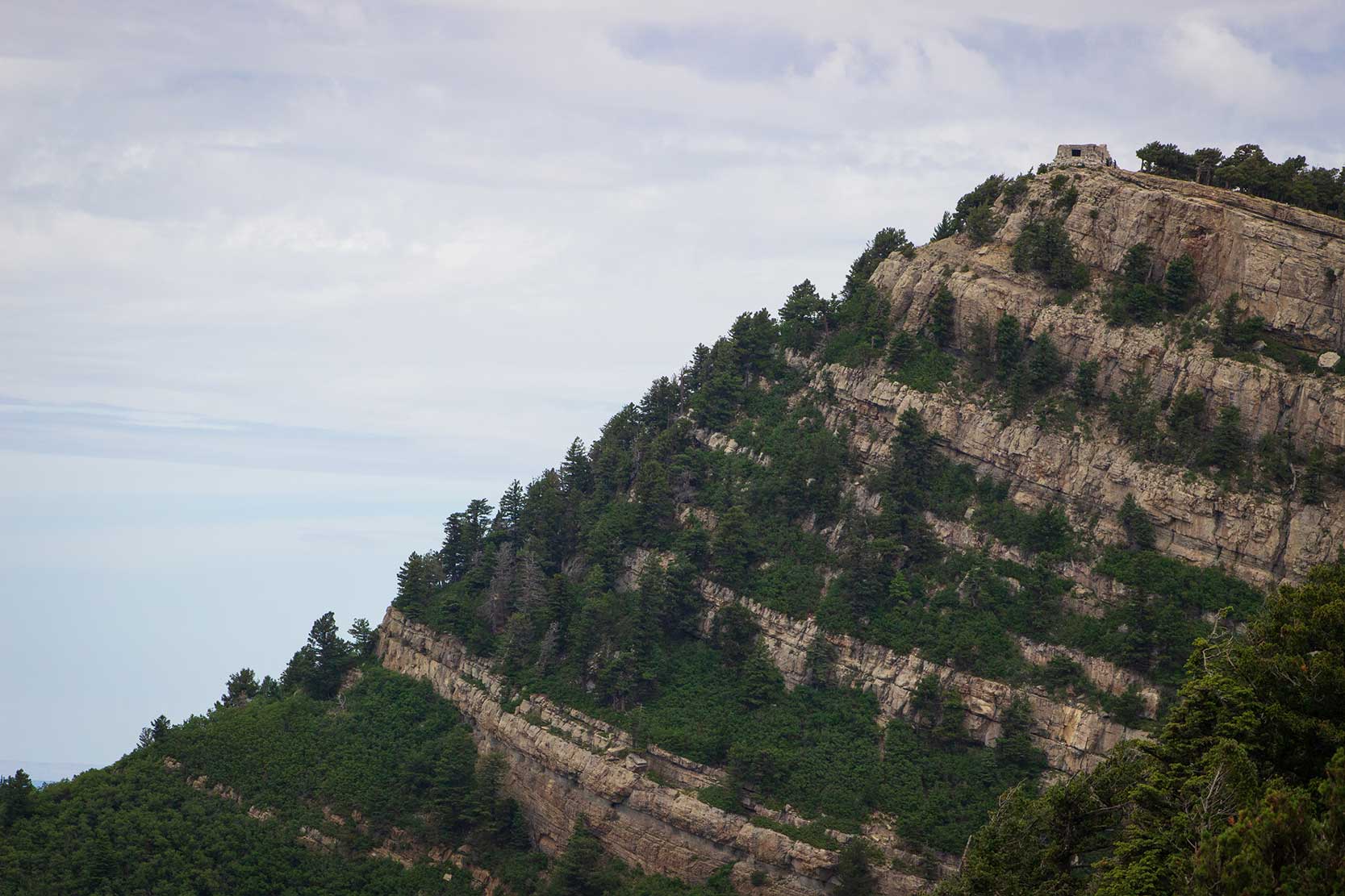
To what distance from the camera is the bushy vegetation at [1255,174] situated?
266 ft

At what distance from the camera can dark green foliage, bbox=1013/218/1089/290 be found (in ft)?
285

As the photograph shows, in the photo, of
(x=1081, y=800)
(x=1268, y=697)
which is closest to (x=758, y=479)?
(x=1081, y=800)

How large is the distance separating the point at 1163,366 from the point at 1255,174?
48.9 feet

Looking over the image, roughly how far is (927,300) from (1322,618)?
51583 millimetres

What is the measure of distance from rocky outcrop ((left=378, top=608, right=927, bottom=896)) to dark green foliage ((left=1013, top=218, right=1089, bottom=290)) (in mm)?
40672

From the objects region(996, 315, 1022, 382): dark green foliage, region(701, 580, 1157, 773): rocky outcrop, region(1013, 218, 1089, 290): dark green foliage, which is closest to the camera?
region(701, 580, 1157, 773): rocky outcrop

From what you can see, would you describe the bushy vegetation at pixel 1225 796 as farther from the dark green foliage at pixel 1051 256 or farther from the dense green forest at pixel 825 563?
the dark green foliage at pixel 1051 256

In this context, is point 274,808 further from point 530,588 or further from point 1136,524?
point 1136,524

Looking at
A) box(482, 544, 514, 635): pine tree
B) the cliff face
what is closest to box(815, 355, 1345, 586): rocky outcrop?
the cliff face

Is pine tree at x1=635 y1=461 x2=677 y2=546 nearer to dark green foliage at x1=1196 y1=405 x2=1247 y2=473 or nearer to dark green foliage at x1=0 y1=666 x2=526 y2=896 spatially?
dark green foliage at x1=0 y1=666 x2=526 y2=896

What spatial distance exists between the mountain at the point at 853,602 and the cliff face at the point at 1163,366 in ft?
0.68

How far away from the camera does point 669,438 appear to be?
9938cm

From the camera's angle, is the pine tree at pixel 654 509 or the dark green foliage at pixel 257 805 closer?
the dark green foliage at pixel 257 805

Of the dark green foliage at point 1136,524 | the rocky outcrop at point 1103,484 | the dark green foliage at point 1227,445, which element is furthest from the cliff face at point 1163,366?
the dark green foliage at point 1227,445
